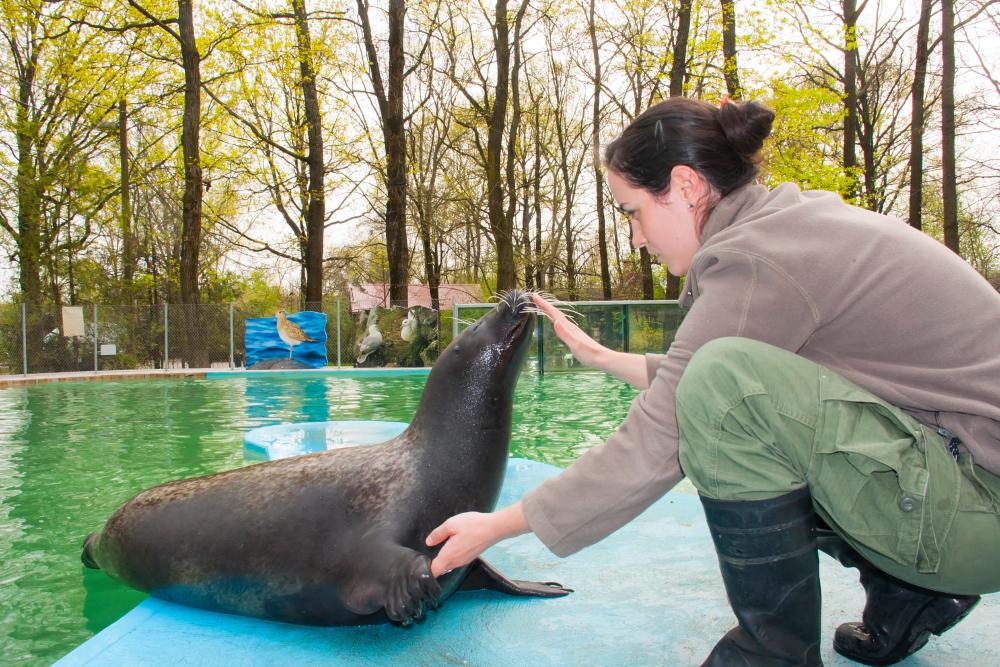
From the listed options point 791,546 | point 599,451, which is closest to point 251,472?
point 599,451

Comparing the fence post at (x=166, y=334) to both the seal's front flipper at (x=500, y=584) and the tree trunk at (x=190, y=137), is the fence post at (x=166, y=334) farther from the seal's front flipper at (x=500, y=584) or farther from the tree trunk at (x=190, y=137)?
the seal's front flipper at (x=500, y=584)

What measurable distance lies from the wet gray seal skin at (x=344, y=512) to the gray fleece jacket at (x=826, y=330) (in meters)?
0.82

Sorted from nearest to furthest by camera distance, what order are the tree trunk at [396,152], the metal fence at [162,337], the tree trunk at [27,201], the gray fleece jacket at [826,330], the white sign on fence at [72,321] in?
the gray fleece jacket at [826,330] → the metal fence at [162,337] → the white sign on fence at [72,321] → the tree trunk at [396,152] → the tree trunk at [27,201]

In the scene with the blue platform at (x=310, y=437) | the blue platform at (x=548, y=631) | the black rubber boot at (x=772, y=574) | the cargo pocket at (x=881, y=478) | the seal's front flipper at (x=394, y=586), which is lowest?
the blue platform at (x=548, y=631)

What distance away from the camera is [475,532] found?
1.75 metres

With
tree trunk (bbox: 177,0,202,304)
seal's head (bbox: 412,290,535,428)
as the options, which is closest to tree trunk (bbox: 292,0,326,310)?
tree trunk (bbox: 177,0,202,304)

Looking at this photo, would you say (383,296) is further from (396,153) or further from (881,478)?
(881,478)

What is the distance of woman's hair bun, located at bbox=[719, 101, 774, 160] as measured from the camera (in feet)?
5.98

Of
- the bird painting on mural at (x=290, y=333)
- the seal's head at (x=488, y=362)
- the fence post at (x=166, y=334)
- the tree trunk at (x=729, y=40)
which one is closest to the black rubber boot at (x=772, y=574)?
the seal's head at (x=488, y=362)

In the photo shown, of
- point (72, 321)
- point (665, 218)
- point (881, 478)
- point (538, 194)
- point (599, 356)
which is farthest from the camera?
point (538, 194)

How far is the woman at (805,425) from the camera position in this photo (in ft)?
4.94

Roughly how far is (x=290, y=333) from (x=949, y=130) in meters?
14.8

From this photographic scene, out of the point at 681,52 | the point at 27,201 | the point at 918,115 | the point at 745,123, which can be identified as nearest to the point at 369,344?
the point at 681,52

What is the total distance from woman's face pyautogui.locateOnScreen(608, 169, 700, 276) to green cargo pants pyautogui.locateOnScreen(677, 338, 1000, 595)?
19.3 inches
